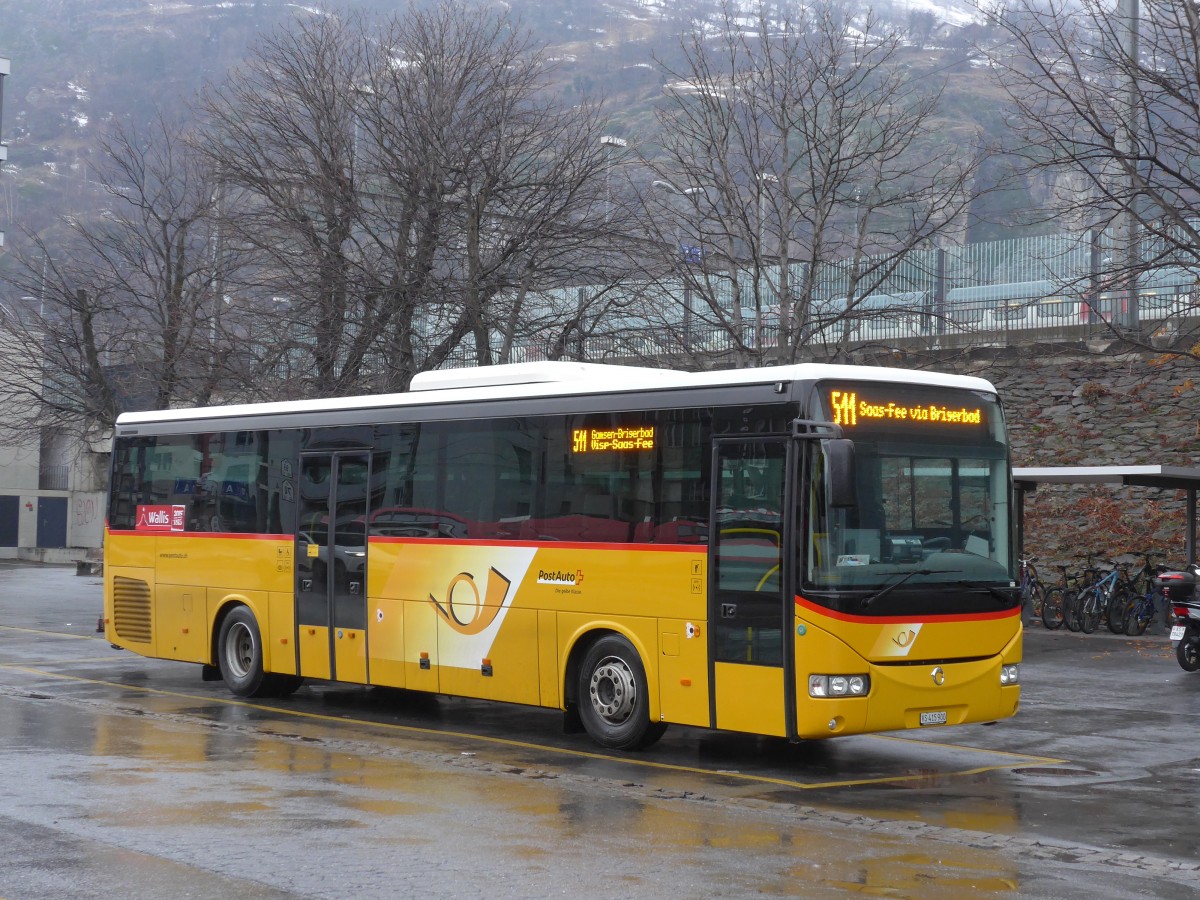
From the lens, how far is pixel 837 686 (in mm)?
10852

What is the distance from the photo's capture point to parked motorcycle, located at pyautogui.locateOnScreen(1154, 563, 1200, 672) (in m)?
18.5

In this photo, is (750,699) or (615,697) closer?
(750,699)

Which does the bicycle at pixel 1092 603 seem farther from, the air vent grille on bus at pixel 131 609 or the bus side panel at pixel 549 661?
the air vent grille on bus at pixel 131 609

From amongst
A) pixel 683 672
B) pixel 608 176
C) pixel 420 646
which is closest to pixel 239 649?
pixel 420 646

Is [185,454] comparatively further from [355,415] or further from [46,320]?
[46,320]

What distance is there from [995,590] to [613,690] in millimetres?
3052

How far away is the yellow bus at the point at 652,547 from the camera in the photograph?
36.2 feet

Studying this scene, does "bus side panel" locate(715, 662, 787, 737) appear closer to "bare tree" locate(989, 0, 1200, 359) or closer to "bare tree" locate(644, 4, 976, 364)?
"bare tree" locate(989, 0, 1200, 359)

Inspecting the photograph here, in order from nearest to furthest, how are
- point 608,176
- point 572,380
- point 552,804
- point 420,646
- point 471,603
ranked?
point 552,804, point 572,380, point 471,603, point 420,646, point 608,176

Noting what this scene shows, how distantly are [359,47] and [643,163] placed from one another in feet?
22.2

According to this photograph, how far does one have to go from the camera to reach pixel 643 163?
24797 mm

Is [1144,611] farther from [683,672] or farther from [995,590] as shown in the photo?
[683,672]

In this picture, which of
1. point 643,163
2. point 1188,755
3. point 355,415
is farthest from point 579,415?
point 643,163

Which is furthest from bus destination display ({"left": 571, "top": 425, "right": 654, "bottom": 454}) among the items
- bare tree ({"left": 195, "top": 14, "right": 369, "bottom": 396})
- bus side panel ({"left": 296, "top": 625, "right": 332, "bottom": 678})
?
bare tree ({"left": 195, "top": 14, "right": 369, "bottom": 396})
